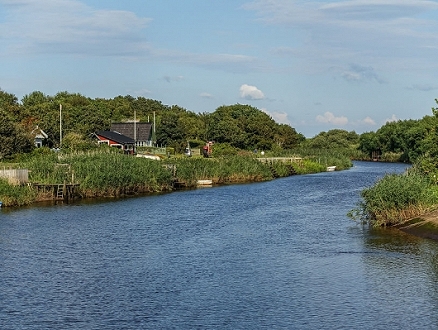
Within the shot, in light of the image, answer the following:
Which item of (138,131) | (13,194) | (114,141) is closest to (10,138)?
(13,194)

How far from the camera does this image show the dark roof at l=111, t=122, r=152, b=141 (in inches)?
3907

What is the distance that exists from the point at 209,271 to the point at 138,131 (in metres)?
75.7

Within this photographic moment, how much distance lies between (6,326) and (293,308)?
8.33 metres

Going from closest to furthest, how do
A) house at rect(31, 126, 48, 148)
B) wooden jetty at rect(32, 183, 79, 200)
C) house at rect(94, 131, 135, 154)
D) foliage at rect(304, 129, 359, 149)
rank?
wooden jetty at rect(32, 183, 79, 200) → house at rect(31, 126, 48, 148) → house at rect(94, 131, 135, 154) → foliage at rect(304, 129, 359, 149)

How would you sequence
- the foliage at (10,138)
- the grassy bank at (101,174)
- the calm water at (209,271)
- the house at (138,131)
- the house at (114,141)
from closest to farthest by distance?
the calm water at (209,271), the grassy bank at (101,174), the foliage at (10,138), the house at (114,141), the house at (138,131)

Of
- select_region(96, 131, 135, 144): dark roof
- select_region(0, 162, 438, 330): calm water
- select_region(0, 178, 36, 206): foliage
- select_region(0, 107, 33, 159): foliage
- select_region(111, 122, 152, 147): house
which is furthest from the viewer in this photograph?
select_region(111, 122, 152, 147): house

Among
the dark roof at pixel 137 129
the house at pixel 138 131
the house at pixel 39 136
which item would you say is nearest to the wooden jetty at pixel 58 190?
the house at pixel 39 136

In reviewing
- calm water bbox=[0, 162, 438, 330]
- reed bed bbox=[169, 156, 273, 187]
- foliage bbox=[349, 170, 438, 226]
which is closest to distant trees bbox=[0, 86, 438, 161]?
reed bed bbox=[169, 156, 273, 187]

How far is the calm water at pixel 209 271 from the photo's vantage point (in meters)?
20.0

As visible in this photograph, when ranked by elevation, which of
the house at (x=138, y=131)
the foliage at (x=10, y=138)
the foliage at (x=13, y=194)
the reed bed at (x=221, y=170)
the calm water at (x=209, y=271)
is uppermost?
the house at (x=138, y=131)

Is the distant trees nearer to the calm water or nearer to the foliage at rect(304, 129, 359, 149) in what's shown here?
the foliage at rect(304, 129, 359, 149)

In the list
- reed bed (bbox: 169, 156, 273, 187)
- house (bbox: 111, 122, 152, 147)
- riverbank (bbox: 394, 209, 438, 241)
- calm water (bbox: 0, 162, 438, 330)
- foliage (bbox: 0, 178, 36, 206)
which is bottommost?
calm water (bbox: 0, 162, 438, 330)

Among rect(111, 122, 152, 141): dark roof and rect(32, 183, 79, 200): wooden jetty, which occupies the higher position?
rect(111, 122, 152, 141): dark roof

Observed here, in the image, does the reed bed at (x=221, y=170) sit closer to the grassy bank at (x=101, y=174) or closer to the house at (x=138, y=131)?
the grassy bank at (x=101, y=174)
